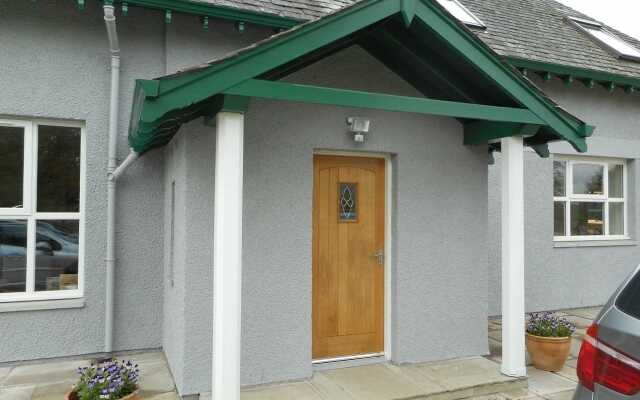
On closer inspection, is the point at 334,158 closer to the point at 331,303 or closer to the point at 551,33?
the point at 331,303

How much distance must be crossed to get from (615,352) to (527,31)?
7.71 meters

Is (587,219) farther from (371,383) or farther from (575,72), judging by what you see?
(371,383)

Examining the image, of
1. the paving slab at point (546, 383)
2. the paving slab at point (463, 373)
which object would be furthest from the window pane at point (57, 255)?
the paving slab at point (546, 383)

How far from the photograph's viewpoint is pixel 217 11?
532cm

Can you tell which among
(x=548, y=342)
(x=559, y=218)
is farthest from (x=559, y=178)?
(x=548, y=342)

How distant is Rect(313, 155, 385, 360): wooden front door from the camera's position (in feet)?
16.3

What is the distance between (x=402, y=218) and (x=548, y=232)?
398cm

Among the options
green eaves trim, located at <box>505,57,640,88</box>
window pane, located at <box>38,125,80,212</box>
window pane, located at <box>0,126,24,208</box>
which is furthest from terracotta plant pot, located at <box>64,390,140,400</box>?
green eaves trim, located at <box>505,57,640,88</box>

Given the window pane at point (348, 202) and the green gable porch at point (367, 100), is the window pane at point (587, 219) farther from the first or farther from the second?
the window pane at point (348, 202)

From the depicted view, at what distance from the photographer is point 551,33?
8.74 meters

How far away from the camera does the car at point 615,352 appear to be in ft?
6.95

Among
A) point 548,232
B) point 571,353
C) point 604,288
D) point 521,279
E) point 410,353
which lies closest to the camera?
point 521,279

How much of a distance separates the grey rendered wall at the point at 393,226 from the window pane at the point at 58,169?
2.14m

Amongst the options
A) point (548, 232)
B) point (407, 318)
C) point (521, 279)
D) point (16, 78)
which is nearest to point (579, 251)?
point (548, 232)
